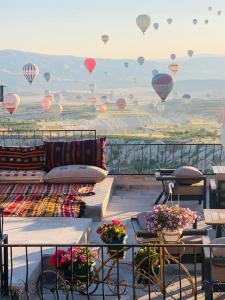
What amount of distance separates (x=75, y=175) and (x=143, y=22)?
33.0 m

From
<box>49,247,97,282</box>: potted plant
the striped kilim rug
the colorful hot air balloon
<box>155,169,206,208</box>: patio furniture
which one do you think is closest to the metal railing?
<box>155,169,206,208</box>: patio furniture

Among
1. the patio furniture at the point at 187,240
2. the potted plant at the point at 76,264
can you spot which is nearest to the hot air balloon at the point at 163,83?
the patio furniture at the point at 187,240

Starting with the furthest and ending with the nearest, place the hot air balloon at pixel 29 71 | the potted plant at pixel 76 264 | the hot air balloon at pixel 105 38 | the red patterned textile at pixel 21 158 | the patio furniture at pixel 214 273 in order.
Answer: the hot air balloon at pixel 105 38 < the hot air balloon at pixel 29 71 < the red patterned textile at pixel 21 158 < the potted plant at pixel 76 264 < the patio furniture at pixel 214 273

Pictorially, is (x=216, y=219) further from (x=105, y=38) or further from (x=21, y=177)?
(x=105, y=38)

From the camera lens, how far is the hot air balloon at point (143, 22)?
130ft

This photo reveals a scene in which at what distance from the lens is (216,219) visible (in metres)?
5.62

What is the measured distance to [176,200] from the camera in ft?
26.9

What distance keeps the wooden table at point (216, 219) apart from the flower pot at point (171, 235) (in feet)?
2.43

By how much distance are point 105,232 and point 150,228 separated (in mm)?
781

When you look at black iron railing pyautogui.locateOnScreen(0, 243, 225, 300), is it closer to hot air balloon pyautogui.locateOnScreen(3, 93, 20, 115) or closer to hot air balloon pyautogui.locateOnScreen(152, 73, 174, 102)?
hot air balloon pyautogui.locateOnScreen(152, 73, 174, 102)

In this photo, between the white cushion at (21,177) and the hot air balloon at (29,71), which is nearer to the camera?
the white cushion at (21,177)

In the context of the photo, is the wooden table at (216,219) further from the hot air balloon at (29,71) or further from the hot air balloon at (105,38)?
the hot air balloon at (105,38)

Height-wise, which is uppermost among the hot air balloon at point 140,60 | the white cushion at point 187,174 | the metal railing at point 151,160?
the hot air balloon at point 140,60

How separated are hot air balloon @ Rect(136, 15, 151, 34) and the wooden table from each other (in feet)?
114
